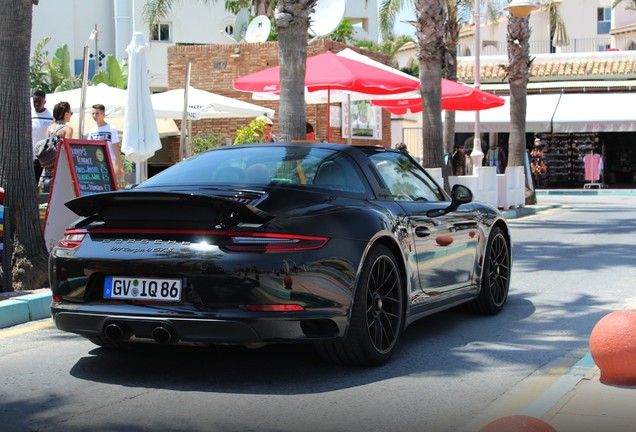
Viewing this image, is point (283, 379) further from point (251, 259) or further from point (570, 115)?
point (570, 115)

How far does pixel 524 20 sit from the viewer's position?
86.9 feet

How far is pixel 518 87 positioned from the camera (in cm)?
2603

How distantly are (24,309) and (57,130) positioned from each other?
422 centimetres

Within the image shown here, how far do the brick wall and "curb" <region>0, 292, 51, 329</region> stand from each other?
17148 millimetres

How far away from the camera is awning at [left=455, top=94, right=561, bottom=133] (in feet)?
124

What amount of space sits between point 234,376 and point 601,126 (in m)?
33.4

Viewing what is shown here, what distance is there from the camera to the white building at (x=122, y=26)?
150ft

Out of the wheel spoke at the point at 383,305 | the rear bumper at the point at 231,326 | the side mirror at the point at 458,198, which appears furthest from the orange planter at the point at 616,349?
the side mirror at the point at 458,198

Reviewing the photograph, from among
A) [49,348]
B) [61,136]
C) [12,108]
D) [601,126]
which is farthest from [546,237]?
[601,126]

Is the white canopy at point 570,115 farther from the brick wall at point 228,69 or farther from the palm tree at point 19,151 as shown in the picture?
the palm tree at point 19,151

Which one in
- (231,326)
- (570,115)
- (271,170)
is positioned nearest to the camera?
(231,326)

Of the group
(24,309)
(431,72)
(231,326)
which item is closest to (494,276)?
(231,326)

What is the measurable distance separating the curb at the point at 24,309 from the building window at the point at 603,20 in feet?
170

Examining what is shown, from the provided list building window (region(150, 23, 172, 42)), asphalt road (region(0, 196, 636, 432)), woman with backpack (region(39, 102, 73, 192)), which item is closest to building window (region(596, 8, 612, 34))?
building window (region(150, 23, 172, 42))
